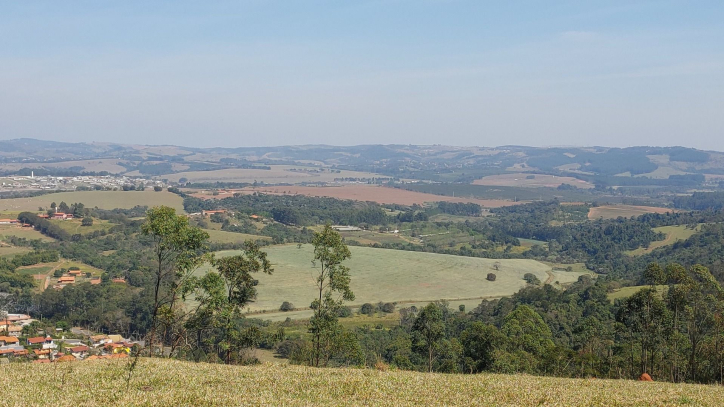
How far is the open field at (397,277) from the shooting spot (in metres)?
98.1

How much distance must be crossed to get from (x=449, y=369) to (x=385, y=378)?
28599 mm

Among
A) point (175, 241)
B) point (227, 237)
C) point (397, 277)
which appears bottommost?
point (397, 277)

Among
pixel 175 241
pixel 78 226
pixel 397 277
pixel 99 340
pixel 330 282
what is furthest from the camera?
pixel 78 226

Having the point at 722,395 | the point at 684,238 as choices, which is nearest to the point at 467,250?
the point at 684,238

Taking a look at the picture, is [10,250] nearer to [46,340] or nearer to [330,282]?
[46,340]

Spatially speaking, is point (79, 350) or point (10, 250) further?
point (10, 250)

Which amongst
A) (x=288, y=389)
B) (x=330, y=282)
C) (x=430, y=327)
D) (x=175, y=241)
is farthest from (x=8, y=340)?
(x=288, y=389)

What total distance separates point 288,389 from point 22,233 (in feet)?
478

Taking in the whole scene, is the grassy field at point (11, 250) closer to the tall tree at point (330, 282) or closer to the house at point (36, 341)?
the house at point (36, 341)

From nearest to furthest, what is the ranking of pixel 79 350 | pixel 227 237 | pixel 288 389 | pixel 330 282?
1. pixel 288 389
2. pixel 330 282
3. pixel 79 350
4. pixel 227 237

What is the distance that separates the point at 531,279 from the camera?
116 metres

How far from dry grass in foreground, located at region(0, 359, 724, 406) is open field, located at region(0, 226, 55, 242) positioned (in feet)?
435

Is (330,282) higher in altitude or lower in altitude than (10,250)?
higher

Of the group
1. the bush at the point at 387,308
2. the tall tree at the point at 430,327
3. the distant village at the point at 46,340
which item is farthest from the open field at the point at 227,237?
the tall tree at the point at 430,327
